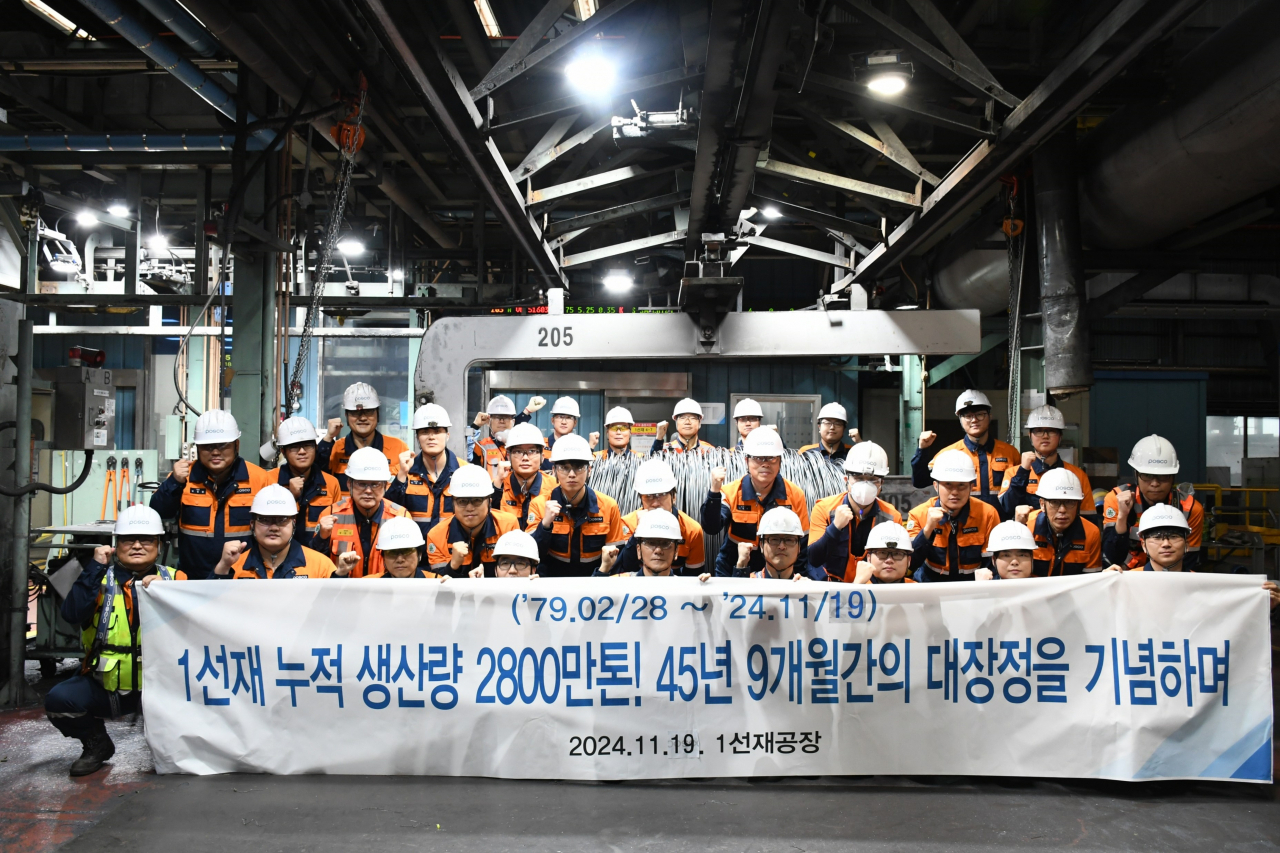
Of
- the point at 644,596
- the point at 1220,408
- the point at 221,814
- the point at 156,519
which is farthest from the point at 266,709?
the point at 1220,408

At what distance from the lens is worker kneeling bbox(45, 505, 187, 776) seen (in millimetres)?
4172

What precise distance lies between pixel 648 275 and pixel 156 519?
841 centimetres

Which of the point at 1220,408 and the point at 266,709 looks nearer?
the point at 266,709

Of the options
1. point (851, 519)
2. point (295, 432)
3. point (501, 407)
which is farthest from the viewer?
point (501, 407)

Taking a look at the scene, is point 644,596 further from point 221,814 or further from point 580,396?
point 580,396

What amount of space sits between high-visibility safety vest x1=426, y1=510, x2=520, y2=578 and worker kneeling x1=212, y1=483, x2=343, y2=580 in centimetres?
60

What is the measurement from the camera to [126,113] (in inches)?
292

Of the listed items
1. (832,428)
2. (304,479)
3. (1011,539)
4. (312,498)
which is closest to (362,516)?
(312,498)

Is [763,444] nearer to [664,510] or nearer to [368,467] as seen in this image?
[664,510]

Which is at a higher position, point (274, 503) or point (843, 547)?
point (274, 503)

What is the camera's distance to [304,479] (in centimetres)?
533

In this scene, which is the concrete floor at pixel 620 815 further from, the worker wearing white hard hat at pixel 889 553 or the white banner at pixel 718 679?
the worker wearing white hard hat at pixel 889 553

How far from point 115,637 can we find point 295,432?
1.60 m

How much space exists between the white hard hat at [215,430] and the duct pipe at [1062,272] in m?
5.48
